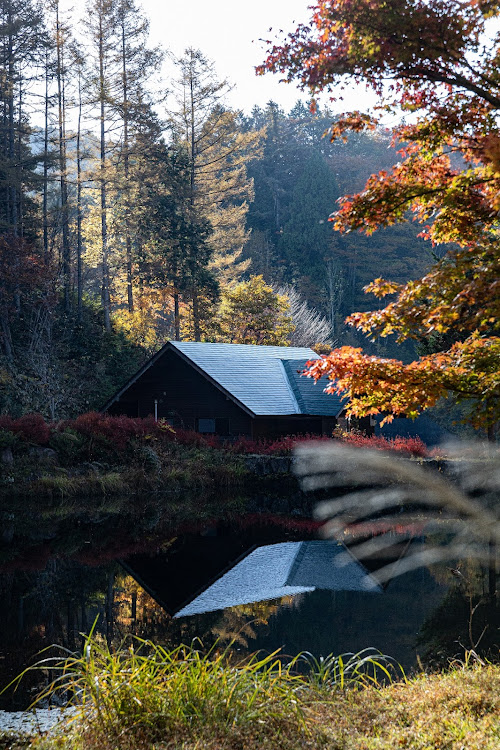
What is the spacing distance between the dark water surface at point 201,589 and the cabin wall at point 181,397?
9041mm

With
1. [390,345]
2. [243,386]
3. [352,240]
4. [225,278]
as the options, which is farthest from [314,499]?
[352,240]

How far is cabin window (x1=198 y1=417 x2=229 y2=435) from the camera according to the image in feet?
96.5

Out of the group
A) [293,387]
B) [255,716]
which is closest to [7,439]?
[293,387]

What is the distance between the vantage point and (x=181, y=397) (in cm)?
3027

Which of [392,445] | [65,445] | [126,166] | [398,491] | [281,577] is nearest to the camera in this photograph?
[281,577]

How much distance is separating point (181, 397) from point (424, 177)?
22.8 m

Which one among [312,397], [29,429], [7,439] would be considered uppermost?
[312,397]

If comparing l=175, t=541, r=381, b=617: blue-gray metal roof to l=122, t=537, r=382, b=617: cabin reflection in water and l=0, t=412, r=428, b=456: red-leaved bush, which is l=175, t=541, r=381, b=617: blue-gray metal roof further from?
l=0, t=412, r=428, b=456: red-leaved bush

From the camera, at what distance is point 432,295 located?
7.48 m

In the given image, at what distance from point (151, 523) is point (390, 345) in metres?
40.5

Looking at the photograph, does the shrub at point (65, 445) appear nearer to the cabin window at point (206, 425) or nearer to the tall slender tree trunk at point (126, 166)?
the cabin window at point (206, 425)

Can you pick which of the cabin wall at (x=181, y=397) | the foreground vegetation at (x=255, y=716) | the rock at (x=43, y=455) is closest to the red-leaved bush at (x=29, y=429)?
the rock at (x=43, y=455)

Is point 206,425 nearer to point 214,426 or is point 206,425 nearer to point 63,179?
point 214,426

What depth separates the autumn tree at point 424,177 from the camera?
734cm
